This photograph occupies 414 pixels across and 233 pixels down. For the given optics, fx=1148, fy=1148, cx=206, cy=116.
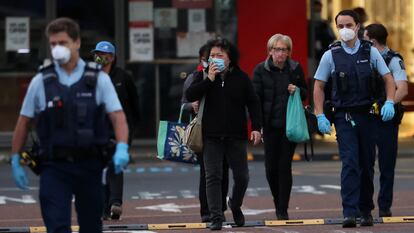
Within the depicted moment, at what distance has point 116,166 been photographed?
24.0ft

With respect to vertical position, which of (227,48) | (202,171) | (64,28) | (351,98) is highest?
(64,28)

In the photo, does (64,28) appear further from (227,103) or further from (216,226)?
(216,226)

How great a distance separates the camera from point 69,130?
24.3 feet

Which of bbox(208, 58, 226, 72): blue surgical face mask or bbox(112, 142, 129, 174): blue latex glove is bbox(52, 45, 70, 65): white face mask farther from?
bbox(208, 58, 226, 72): blue surgical face mask

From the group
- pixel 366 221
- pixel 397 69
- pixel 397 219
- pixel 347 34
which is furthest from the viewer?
pixel 397 69

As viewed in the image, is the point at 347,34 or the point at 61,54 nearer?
the point at 61,54

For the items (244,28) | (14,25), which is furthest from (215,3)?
(14,25)

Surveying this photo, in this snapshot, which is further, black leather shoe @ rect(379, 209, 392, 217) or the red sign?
the red sign

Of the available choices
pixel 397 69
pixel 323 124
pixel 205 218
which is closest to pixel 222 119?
pixel 323 124

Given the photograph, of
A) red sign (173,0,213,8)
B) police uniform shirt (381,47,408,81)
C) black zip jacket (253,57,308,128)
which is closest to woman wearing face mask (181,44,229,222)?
black zip jacket (253,57,308,128)

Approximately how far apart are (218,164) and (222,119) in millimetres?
419

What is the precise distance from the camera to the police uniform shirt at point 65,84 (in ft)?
24.5

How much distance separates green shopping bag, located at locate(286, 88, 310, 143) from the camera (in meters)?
11.1

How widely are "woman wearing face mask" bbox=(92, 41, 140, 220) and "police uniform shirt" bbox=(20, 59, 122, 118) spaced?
12.8 feet
